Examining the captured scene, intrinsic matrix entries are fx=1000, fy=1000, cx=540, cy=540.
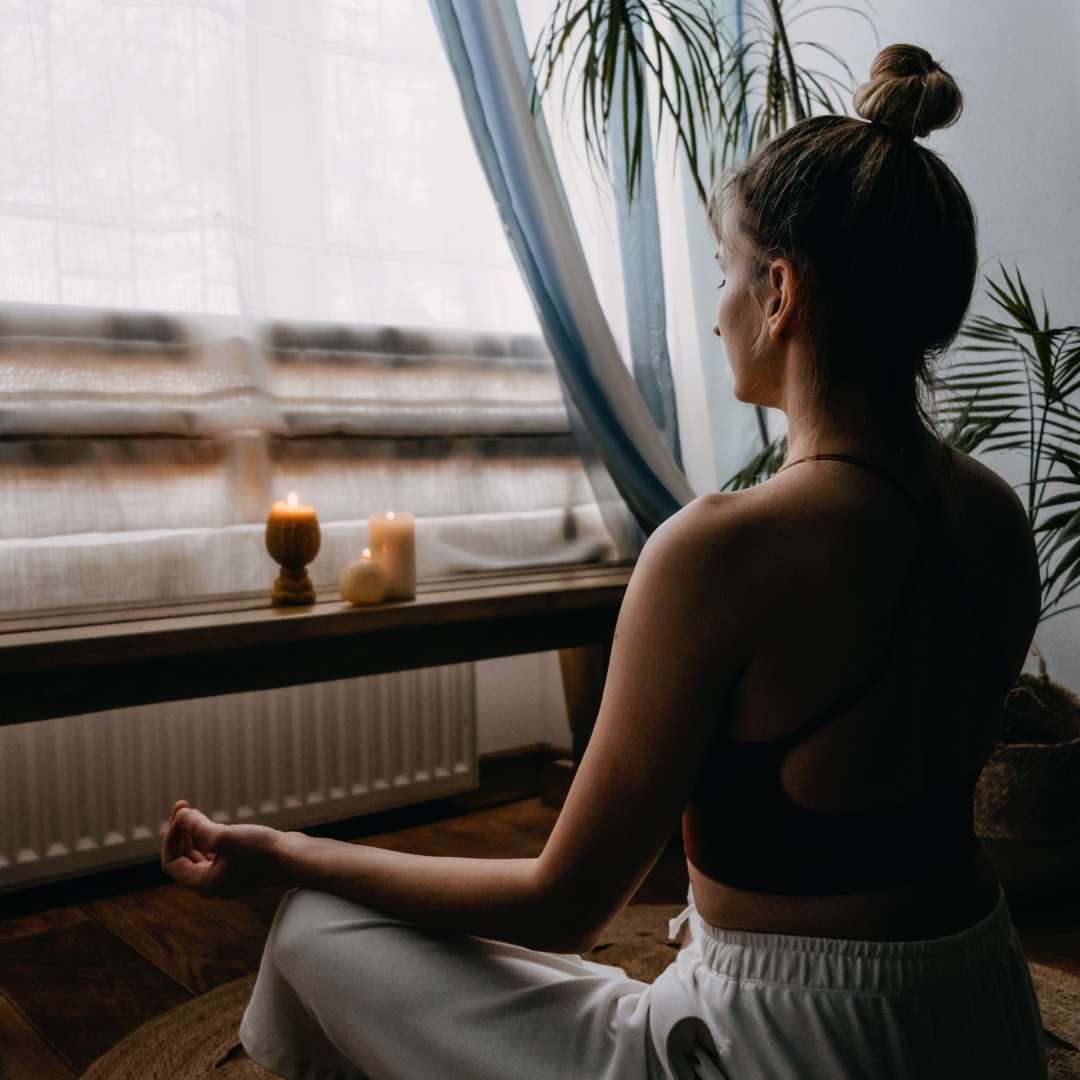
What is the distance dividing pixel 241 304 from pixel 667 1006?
1.42 meters

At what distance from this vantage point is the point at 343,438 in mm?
1906

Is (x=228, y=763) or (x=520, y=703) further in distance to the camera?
(x=520, y=703)

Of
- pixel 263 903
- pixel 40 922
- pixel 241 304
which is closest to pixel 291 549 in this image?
pixel 241 304

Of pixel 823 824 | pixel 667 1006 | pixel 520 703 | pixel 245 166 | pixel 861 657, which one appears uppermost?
pixel 245 166

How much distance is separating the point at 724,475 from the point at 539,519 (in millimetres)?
510

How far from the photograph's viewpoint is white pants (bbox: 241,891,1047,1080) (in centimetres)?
63

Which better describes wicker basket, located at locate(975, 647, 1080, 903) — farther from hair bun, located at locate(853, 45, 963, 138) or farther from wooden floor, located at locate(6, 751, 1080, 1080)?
hair bun, located at locate(853, 45, 963, 138)

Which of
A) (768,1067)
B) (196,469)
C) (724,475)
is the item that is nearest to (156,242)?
(196,469)

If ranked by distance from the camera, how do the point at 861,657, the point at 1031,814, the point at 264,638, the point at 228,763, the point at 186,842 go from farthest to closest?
the point at 228,763 → the point at 1031,814 → the point at 264,638 → the point at 186,842 → the point at 861,657

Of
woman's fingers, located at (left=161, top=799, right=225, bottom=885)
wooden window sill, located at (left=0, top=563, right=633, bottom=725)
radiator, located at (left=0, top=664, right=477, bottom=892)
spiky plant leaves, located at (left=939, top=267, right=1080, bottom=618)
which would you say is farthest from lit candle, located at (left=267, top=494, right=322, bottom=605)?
spiky plant leaves, located at (left=939, top=267, right=1080, bottom=618)

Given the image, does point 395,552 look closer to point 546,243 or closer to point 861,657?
point 546,243

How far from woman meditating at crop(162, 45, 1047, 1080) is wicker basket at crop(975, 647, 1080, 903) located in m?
0.94

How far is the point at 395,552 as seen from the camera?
1680mm

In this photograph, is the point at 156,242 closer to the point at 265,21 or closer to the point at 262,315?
the point at 262,315
